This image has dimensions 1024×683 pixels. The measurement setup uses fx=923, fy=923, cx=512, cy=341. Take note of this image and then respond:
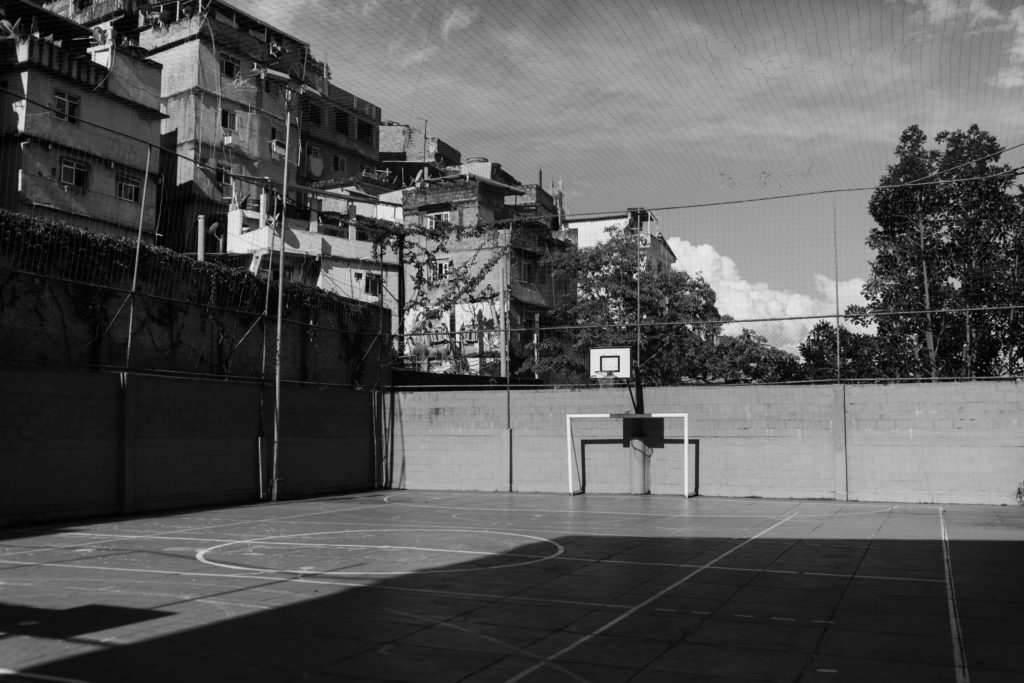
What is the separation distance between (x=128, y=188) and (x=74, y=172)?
4871 millimetres

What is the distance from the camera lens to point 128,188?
2438 centimetres

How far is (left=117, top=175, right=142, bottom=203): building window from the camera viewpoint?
1954 cm

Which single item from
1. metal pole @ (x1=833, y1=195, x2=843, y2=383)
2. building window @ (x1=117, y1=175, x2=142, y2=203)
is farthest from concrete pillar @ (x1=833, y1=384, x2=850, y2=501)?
building window @ (x1=117, y1=175, x2=142, y2=203)

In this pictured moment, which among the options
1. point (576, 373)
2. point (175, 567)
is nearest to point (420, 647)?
point (175, 567)

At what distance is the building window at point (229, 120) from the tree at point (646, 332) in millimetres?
15209

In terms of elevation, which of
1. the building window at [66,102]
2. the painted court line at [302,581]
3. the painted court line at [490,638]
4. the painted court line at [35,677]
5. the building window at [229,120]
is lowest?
the painted court line at [302,581]

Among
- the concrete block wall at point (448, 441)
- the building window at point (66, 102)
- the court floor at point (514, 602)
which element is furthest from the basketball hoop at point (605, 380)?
the building window at point (66, 102)

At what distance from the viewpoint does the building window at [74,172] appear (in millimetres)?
27562

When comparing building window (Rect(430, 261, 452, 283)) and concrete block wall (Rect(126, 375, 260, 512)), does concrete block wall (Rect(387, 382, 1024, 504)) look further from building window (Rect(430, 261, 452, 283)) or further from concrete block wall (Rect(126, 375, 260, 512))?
building window (Rect(430, 261, 452, 283))

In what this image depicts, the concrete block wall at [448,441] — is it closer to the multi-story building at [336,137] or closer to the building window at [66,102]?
the building window at [66,102]

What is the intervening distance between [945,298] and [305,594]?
1794 cm

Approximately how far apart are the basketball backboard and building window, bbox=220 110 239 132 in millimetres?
24012

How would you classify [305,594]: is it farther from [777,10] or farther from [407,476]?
[407,476]

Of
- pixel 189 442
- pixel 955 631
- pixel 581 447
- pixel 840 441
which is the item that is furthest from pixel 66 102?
pixel 955 631
